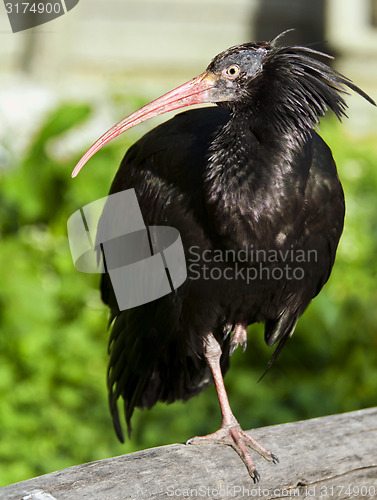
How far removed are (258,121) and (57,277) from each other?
252cm

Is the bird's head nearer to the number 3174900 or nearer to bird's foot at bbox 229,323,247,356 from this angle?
bird's foot at bbox 229,323,247,356

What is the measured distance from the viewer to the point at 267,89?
2.15 m

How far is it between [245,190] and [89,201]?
2.40 metres

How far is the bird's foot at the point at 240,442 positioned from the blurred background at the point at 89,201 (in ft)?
4.52

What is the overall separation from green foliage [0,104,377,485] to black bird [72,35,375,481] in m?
1.34

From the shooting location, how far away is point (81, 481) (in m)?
1.91

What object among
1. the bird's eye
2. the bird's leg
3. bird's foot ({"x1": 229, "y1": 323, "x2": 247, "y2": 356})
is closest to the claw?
the bird's leg

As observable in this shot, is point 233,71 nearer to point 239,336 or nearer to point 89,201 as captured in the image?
point 239,336

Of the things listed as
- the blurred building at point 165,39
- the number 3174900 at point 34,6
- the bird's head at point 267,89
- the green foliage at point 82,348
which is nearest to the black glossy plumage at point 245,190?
the bird's head at point 267,89

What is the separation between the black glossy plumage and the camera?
84.4 inches

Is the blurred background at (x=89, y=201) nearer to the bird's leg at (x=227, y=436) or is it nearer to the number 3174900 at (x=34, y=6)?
the number 3174900 at (x=34, y=6)

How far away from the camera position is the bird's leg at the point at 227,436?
220 centimetres

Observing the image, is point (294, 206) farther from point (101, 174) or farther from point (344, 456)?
point (101, 174)

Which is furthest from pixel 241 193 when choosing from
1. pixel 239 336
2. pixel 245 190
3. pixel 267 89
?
pixel 239 336
